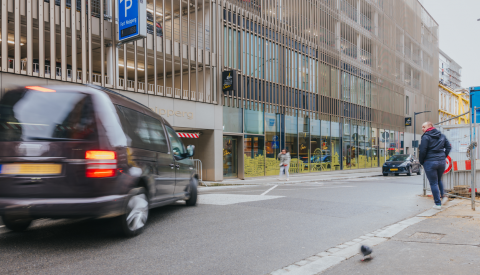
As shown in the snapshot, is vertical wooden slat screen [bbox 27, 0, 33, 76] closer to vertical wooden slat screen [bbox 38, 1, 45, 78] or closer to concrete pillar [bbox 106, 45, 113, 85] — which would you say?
vertical wooden slat screen [bbox 38, 1, 45, 78]

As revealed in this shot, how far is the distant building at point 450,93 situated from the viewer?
6488 centimetres

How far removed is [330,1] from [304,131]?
1289 centimetres

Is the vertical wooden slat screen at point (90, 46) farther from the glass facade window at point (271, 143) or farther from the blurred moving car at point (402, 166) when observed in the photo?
the blurred moving car at point (402, 166)

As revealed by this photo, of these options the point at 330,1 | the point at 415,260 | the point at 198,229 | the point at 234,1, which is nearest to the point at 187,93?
the point at 234,1

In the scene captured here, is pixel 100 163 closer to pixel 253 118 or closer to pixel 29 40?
pixel 29 40

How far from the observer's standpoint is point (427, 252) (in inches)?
177

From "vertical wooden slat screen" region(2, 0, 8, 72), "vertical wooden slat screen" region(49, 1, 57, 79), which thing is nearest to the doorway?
"vertical wooden slat screen" region(49, 1, 57, 79)

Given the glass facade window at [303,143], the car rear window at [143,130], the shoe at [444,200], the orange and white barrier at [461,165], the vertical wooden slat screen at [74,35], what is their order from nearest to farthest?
the car rear window at [143,130]
the shoe at [444,200]
the orange and white barrier at [461,165]
the vertical wooden slat screen at [74,35]
the glass facade window at [303,143]

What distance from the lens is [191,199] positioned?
325 inches

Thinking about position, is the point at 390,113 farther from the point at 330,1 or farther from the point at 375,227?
the point at 375,227

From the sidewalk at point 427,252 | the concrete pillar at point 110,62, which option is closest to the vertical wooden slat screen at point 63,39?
the concrete pillar at point 110,62

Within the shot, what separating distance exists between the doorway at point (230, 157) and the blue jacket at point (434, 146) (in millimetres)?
13847

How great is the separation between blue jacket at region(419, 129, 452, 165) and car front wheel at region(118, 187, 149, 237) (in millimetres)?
6172

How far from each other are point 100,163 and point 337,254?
3120 millimetres
